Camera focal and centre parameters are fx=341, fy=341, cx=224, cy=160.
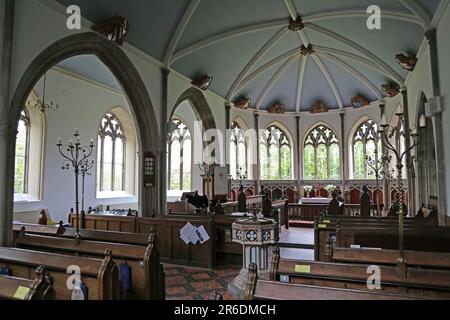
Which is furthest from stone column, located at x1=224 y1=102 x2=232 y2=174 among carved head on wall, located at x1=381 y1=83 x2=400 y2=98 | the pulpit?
the pulpit

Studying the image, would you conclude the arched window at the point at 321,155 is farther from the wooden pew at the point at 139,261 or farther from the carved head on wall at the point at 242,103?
the wooden pew at the point at 139,261

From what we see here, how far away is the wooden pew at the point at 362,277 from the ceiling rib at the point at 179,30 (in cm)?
669

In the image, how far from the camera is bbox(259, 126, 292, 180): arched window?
15.4 meters

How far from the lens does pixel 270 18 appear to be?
30.8ft

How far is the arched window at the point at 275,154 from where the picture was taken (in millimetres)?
15398

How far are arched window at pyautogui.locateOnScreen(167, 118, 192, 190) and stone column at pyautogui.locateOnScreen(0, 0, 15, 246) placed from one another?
865 cm

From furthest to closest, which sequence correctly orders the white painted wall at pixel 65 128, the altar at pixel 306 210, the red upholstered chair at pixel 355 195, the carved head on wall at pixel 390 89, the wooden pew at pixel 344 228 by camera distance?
the red upholstered chair at pixel 355 195 → the altar at pixel 306 210 → the carved head on wall at pixel 390 89 → the white painted wall at pixel 65 128 → the wooden pew at pixel 344 228

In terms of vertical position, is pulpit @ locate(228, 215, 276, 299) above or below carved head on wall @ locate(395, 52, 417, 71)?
below

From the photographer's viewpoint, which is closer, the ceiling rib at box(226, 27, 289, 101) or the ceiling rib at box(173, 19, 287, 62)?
the ceiling rib at box(173, 19, 287, 62)

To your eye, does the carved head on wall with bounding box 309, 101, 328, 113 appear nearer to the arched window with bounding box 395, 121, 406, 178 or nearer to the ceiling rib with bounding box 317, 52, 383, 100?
the ceiling rib with bounding box 317, 52, 383, 100

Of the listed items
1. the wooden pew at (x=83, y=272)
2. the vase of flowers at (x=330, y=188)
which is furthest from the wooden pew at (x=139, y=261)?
the vase of flowers at (x=330, y=188)

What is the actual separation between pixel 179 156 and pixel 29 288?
11547 millimetres

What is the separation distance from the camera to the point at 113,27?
22.2 ft
